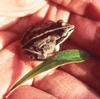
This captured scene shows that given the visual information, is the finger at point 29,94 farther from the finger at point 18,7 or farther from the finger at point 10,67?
the finger at point 18,7

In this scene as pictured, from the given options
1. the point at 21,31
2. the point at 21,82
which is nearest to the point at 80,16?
the point at 21,31

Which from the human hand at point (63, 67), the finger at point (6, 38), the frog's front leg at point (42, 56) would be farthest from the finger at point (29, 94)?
the finger at point (6, 38)

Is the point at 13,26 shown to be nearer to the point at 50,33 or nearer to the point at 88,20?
the point at 50,33

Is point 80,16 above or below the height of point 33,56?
above

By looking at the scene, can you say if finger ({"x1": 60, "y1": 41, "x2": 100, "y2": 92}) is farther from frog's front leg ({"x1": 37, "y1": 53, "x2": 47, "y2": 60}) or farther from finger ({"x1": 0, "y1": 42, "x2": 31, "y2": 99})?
finger ({"x1": 0, "y1": 42, "x2": 31, "y2": 99})

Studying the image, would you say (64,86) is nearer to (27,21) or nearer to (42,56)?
(42,56)

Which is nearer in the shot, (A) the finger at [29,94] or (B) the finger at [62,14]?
(A) the finger at [29,94]
